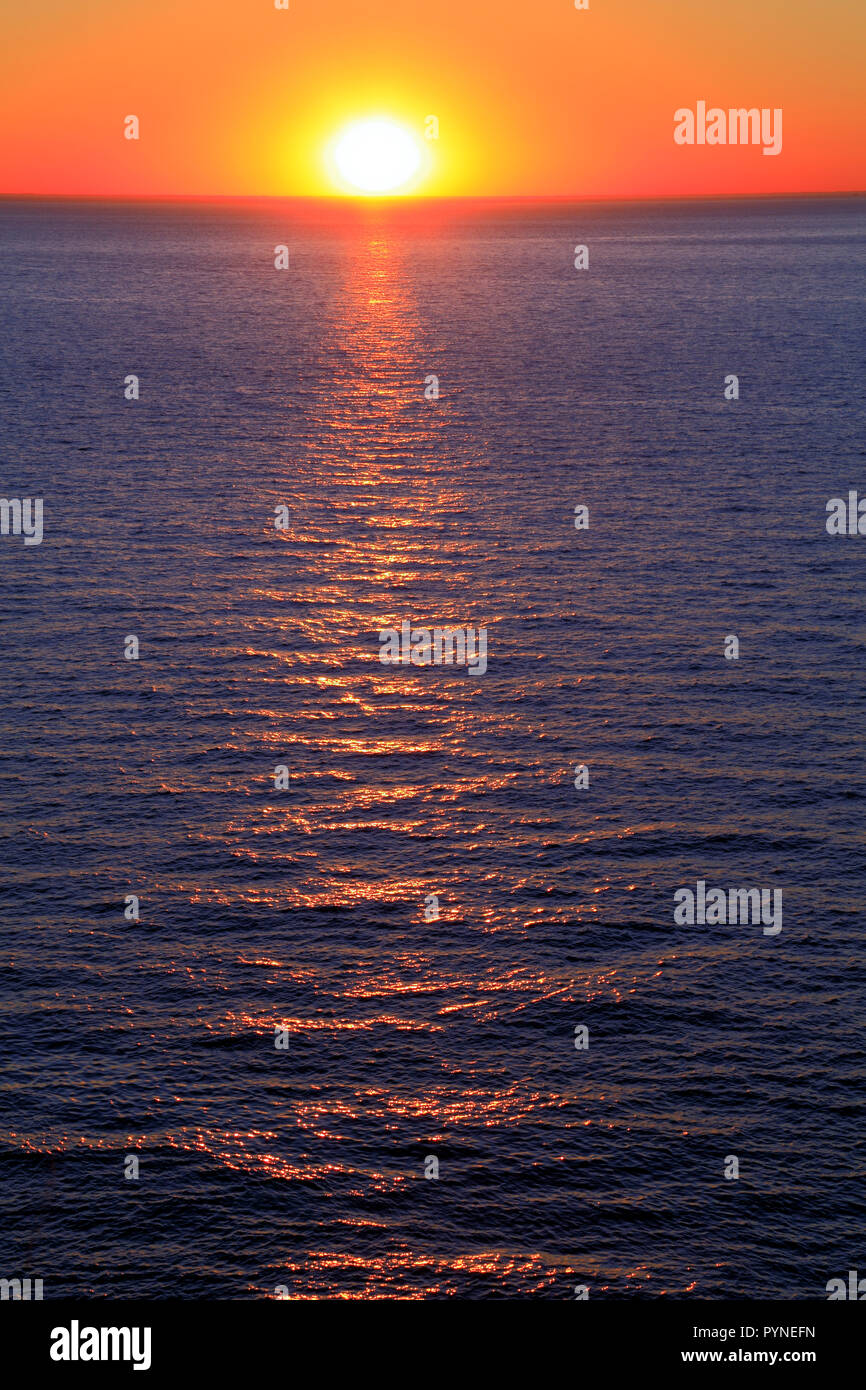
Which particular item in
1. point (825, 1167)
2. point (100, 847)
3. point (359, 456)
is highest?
point (359, 456)

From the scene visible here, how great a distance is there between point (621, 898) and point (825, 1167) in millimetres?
16918

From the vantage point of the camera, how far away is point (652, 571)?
103m

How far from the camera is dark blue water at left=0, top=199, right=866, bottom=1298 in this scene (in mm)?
45750

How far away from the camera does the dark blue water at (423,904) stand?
150ft

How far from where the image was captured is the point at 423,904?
6197cm

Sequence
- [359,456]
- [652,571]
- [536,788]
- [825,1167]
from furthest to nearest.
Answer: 1. [359,456]
2. [652,571]
3. [536,788]
4. [825,1167]

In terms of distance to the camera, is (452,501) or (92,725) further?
(452,501)

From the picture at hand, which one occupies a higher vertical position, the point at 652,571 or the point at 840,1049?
the point at 652,571

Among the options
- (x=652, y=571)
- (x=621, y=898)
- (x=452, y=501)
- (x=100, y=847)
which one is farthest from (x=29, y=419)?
(x=621, y=898)

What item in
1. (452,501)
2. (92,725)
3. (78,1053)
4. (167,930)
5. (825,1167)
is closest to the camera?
(825,1167)

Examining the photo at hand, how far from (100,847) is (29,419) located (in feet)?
344
